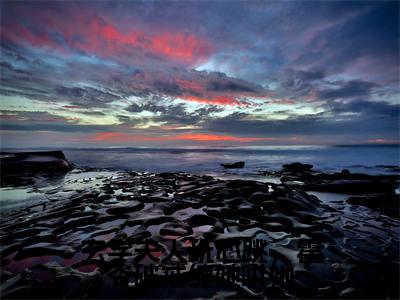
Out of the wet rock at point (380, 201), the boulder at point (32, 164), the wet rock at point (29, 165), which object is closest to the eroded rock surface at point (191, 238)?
the wet rock at point (380, 201)

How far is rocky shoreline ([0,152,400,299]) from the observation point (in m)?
3.55

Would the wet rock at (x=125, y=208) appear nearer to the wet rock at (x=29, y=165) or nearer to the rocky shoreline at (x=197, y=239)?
the rocky shoreline at (x=197, y=239)

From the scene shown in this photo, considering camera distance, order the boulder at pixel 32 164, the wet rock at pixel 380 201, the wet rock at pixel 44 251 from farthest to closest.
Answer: the boulder at pixel 32 164 → the wet rock at pixel 380 201 → the wet rock at pixel 44 251

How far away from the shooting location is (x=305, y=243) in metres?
5.01

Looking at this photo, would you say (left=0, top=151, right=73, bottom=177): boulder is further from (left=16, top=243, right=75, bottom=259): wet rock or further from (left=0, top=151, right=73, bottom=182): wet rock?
(left=16, top=243, right=75, bottom=259): wet rock

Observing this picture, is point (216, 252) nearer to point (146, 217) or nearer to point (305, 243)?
point (305, 243)

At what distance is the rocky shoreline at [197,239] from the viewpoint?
355 centimetres

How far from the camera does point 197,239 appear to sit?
204 inches

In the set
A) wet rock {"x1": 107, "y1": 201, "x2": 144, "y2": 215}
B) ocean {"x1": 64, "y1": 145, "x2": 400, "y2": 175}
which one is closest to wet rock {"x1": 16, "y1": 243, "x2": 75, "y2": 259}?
wet rock {"x1": 107, "y1": 201, "x2": 144, "y2": 215}

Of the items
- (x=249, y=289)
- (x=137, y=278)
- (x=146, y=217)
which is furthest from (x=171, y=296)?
(x=146, y=217)

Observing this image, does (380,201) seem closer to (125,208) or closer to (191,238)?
(191,238)

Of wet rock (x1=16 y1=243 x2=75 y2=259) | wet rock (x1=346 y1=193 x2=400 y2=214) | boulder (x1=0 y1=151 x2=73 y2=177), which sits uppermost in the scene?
boulder (x1=0 y1=151 x2=73 y2=177)

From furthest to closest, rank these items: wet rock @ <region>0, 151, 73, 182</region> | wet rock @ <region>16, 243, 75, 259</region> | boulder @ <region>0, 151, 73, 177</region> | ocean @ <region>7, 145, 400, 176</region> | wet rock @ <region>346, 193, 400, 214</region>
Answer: ocean @ <region>7, 145, 400, 176</region>, boulder @ <region>0, 151, 73, 177</region>, wet rock @ <region>0, 151, 73, 182</region>, wet rock @ <region>346, 193, 400, 214</region>, wet rock @ <region>16, 243, 75, 259</region>

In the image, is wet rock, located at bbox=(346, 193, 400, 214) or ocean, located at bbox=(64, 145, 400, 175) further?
ocean, located at bbox=(64, 145, 400, 175)
